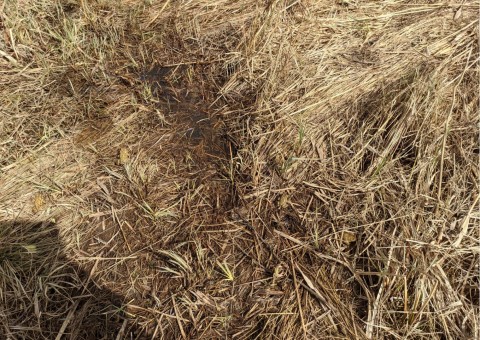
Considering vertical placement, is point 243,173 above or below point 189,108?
below

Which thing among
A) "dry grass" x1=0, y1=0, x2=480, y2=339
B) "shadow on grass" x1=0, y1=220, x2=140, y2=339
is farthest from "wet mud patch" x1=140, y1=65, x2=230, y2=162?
"shadow on grass" x1=0, y1=220, x2=140, y2=339

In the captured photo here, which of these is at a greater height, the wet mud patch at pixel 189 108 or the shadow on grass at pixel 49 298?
the wet mud patch at pixel 189 108

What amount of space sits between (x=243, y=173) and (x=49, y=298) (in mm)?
1186

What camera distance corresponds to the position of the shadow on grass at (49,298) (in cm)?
167

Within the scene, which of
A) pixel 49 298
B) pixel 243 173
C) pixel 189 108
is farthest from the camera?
pixel 189 108

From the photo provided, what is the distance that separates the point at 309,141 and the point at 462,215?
0.87 m

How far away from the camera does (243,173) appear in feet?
6.74

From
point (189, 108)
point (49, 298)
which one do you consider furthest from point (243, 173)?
point (49, 298)

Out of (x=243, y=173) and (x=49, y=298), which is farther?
(x=243, y=173)

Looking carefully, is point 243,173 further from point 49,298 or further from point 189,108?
point 49,298

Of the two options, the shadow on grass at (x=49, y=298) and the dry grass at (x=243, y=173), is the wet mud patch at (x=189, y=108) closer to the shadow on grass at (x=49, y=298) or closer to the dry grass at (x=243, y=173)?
the dry grass at (x=243, y=173)

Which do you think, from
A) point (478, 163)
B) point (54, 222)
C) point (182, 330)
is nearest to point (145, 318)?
point (182, 330)

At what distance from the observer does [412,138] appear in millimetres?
1936

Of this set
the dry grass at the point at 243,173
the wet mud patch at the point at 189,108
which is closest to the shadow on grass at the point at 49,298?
the dry grass at the point at 243,173
